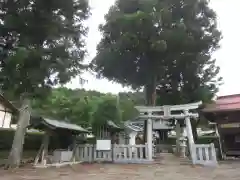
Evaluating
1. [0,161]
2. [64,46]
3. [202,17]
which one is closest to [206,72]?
[202,17]

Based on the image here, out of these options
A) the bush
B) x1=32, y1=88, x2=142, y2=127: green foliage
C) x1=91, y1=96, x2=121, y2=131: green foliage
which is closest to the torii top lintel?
x1=91, y1=96, x2=121, y2=131: green foliage

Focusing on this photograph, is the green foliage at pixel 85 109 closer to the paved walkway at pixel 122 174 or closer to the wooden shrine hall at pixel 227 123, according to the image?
the wooden shrine hall at pixel 227 123

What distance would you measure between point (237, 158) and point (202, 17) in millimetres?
8477

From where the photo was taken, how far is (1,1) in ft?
32.7

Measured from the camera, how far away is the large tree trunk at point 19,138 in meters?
9.73

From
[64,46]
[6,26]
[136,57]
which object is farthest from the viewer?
[136,57]

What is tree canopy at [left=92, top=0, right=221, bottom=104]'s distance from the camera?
515 inches

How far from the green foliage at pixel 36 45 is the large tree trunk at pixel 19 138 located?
766 millimetres

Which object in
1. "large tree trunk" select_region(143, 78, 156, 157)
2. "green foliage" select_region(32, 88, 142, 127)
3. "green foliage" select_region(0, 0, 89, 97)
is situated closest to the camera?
"green foliage" select_region(0, 0, 89, 97)

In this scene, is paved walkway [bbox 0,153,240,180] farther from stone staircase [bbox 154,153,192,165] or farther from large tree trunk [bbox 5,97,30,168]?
stone staircase [bbox 154,153,192,165]

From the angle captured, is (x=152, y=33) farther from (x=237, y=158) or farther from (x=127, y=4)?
(x=237, y=158)

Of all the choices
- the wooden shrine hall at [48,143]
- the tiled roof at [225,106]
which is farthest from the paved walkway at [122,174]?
the tiled roof at [225,106]

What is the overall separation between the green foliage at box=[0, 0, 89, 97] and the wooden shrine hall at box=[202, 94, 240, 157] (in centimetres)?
782

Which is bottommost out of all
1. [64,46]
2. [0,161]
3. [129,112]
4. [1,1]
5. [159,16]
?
[0,161]
